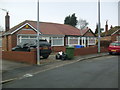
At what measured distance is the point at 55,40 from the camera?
2605 cm

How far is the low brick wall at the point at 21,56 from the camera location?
37.9 feet

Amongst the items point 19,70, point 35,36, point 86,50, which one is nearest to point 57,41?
point 35,36

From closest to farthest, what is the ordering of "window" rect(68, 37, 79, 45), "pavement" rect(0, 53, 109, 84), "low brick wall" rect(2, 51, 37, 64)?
"pavement" rect(0, 53, 109, 84) < "low brick wall" rect(2, 51, 37, 64) < "window" rect(68, 37, 79, 45)

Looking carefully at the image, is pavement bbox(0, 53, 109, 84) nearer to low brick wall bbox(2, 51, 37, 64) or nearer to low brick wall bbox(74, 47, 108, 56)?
low brick wall bbox(2, 51, 37, 64)

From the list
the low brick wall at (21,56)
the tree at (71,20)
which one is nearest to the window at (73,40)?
the low brick wall at (21,56)

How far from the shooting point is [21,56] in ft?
40.7

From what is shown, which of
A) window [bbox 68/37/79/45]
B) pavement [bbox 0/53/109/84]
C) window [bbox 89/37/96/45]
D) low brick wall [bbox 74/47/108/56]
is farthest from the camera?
window [bbox 89/37/96/45]

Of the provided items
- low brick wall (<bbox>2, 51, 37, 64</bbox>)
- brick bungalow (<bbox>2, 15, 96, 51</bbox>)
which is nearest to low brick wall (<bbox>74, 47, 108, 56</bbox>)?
brick bungalow (<bbox>2, 15, 96, 51</bbox>)

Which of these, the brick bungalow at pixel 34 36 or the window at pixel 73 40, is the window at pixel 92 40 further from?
the window at pixel 73 40

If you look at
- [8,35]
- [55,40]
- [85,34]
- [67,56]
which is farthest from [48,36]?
[67,56]

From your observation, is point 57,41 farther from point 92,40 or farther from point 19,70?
point 19,70

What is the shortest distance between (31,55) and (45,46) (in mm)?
2669

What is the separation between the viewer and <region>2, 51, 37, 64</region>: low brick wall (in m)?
11.6

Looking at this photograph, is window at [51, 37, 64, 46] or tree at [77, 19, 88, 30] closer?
window at [51, 37, 64, 46]
